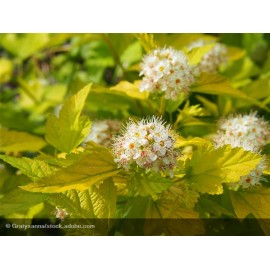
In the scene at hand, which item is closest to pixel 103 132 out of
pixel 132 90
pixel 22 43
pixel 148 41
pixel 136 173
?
pixel 132 90

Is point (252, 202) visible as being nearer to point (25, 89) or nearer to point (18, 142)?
point (18, 142)

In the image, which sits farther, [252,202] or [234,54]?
[234,54]

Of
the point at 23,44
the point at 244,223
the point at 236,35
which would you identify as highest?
the point at 236,35

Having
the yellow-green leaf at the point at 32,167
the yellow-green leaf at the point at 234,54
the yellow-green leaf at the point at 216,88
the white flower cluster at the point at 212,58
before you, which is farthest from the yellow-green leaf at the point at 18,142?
the yellow-green leaf at the point at 234,54

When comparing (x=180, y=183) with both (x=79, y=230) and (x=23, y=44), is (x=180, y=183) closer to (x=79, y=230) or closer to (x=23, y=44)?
(x=79, y=230)

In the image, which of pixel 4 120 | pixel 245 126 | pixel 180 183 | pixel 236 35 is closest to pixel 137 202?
pixel 180 183

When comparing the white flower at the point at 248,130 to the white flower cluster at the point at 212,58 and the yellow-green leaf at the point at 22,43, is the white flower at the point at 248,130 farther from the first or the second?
the yellow-green leaf at the point at 22,43

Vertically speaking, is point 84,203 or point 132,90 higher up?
point 132,90

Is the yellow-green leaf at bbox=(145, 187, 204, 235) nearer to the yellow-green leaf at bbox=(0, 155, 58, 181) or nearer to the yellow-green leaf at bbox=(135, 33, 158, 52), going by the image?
the yellow-green leaf at bbox=(0, 155, 58, 181)
